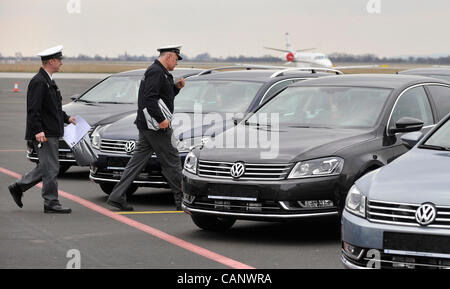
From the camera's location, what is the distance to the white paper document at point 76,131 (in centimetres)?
1119

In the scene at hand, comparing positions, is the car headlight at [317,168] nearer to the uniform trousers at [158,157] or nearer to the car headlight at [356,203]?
the car headlight at [356,203]

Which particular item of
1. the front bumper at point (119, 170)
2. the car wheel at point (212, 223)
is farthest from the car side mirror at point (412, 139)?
the front bumper at point (119, 170)

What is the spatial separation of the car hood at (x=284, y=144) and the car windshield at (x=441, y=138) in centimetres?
114

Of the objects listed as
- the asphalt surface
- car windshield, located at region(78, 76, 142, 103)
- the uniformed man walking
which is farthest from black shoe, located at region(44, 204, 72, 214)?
car windshield, located at region(78, 76, 142, 103)

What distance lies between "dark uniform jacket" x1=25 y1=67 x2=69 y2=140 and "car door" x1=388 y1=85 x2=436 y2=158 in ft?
12.8

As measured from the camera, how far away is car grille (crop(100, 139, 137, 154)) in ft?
38.1

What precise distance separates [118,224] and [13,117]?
788 inches

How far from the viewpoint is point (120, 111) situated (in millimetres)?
14164

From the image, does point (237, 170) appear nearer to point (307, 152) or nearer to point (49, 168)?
point (307, 152)

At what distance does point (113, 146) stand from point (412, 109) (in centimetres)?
393

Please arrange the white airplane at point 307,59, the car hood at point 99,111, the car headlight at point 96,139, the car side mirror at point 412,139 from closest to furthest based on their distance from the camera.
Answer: the car side mirror at point 412,139 < the car headlight at point 96,139 < the car hood at point 99,111 < the white airplane at point 307,59

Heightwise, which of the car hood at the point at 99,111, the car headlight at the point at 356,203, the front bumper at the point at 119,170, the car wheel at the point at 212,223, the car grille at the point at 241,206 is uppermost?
the car headlight at the point at 356,203

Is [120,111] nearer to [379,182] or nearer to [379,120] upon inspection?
[379,120]
